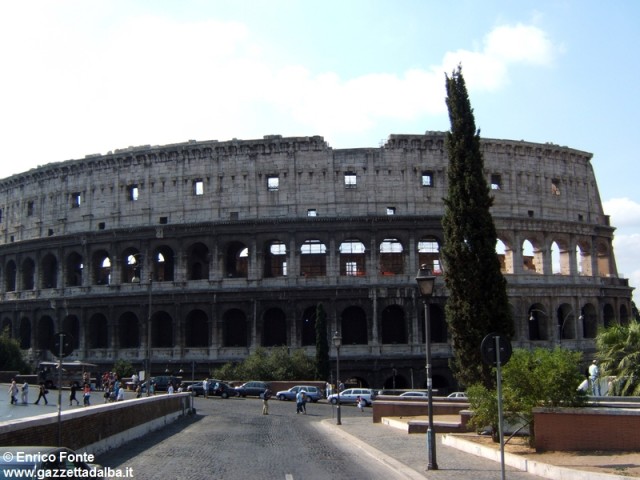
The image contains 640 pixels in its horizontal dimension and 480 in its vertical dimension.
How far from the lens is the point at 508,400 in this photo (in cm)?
1791

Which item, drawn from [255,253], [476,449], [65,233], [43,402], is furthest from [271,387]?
[476,449]

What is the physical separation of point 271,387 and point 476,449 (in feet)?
92.8

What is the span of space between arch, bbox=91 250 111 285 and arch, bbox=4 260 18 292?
29.0 ft

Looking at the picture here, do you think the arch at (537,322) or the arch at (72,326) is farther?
the arch at (72,326)

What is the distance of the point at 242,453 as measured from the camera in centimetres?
1897

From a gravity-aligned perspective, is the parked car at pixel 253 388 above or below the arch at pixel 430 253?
below

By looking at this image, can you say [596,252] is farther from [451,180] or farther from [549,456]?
[549,456]

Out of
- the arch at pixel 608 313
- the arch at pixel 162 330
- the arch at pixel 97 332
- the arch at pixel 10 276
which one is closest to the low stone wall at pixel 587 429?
the arch at pixel 162 330

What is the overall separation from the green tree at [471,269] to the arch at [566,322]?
107 ft

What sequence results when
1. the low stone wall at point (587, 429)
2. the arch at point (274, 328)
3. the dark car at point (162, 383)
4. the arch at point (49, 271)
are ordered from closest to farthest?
1. the low stone wall at point (587, 429)
2. the dark car at point (162, 383)
3. the arch at point (274, 328)
4. the arch at point (49, 271)

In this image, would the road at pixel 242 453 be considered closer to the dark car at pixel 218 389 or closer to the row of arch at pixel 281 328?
the dark car at pixel 218 389

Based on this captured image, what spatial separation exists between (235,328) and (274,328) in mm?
2951

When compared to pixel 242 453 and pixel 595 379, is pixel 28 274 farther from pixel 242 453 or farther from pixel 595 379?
pixel 595 379

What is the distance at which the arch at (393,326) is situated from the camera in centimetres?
5194
